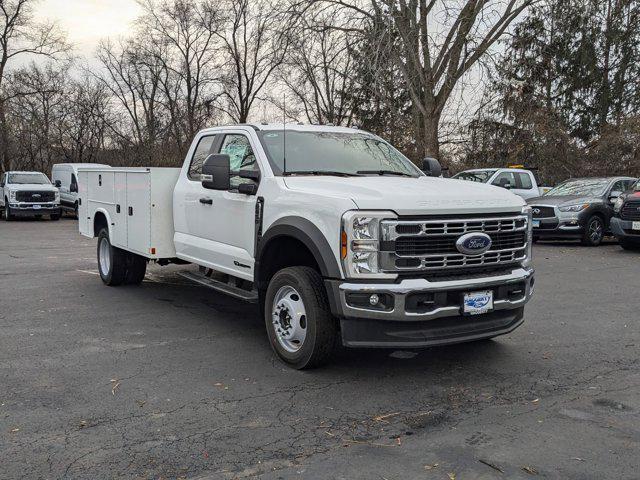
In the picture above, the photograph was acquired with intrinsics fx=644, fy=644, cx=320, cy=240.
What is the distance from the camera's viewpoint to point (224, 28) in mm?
37188

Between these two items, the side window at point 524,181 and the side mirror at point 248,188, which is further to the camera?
the side window at point 524,181

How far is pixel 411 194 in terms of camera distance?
4934mm

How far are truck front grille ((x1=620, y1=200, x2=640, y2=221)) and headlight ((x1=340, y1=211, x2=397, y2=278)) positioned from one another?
34.9 feet

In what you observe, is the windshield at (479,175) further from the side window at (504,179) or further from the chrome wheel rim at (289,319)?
the chrome wheel rim at (289,319)

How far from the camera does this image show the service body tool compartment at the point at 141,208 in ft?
24.7

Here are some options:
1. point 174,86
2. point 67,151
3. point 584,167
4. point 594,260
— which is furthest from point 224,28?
point 594,260

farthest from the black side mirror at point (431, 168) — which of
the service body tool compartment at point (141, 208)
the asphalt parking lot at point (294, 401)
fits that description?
the service body tool compartment at point (141, 208)

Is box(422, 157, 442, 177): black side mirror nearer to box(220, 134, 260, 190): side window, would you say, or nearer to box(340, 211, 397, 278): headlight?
box(220, 134, 260, 190): side window

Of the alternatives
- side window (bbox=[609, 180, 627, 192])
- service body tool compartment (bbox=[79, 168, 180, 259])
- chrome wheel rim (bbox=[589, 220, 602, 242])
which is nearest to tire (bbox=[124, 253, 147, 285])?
service body tool compartment (bbox=[79, 168, 180, 259])

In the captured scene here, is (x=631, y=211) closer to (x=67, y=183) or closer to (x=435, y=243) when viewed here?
(x=435, y=243)

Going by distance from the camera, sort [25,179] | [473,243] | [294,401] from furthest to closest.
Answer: [25,179] → [473,243] → [294,401]

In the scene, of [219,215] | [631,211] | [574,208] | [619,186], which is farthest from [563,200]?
[219,215]

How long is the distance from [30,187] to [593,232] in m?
21.0

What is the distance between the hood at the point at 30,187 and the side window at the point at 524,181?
18.0m
